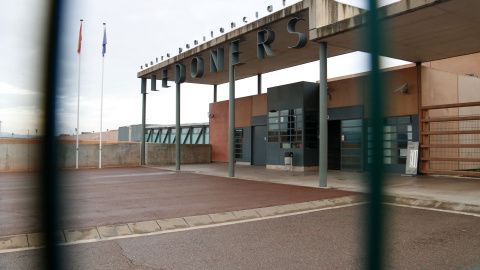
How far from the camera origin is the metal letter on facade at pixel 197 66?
56.6 ft

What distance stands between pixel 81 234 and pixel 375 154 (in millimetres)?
5302

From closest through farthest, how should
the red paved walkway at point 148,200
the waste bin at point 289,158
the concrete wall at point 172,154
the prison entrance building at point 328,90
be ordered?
the red paved walkway at point 148,200 → the prison entrance building at point 328,90 → the waste bin at point 289,158 → the concrete wall at point 172,154

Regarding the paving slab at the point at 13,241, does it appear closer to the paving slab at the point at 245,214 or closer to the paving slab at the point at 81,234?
the paving slab at the point at 81,234

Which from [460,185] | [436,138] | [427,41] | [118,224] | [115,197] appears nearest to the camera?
[118,224]

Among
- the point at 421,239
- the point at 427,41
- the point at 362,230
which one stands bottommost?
the point at 421,239

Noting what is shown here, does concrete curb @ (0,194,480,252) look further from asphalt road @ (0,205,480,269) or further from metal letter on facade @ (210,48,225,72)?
metal letter on facade @ (210,48,225,72)

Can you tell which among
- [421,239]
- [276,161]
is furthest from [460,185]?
[276,161]

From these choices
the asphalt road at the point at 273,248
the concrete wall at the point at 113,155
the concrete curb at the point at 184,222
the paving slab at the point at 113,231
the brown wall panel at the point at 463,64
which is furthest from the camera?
the brown wall panel at the point at 463,64

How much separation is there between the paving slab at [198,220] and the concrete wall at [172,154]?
16194 mm

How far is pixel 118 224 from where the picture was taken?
5906mm

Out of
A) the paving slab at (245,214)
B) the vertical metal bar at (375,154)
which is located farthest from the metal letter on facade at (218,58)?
the vertical metal bar at (375,154)

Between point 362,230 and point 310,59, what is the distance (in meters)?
18.4

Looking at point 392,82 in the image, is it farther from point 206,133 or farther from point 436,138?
point 206,133

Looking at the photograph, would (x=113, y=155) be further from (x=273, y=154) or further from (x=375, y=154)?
(x=375, y=154)
